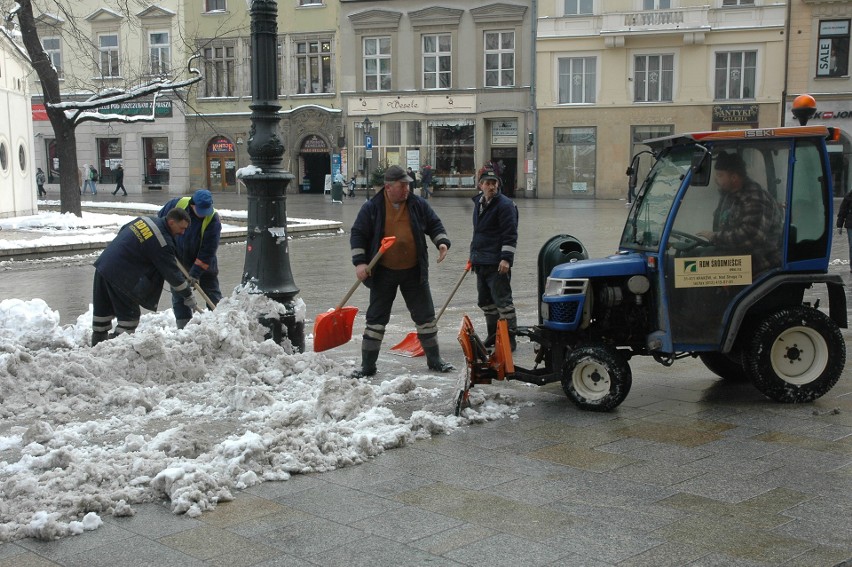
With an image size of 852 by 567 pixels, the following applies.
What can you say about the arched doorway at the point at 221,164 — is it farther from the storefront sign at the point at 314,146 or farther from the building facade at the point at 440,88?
the building facade at the point at 440,88

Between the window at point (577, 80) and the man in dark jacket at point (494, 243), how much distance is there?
113 feet

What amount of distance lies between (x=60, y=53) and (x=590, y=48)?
27.5 m

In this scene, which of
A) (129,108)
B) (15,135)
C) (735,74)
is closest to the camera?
(15,135)

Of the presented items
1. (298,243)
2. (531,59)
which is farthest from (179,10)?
(298,243)

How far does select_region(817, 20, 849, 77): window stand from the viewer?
38.8 m

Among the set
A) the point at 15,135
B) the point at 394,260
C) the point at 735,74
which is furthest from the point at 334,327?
the point at 735,74

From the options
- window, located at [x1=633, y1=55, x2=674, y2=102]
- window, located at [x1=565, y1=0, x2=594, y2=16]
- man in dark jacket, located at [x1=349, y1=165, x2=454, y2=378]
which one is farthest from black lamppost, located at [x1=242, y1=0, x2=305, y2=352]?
window, located at [x1=565, y1=0, x2=594, y2=16]

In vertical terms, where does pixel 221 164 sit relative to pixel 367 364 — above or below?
above

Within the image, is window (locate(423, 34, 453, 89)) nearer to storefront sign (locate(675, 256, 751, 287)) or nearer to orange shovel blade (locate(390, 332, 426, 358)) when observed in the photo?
orange shovel blade (locate(390, 332, 426, 358))

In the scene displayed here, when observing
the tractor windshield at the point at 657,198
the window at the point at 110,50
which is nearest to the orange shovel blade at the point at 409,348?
the tractor windshield at the point at 657,198

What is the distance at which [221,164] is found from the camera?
48.2m

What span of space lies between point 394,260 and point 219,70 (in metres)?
43.0

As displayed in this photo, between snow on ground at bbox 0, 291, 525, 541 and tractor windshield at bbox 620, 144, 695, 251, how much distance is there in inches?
61.8

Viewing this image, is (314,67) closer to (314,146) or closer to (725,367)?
(314,146)
